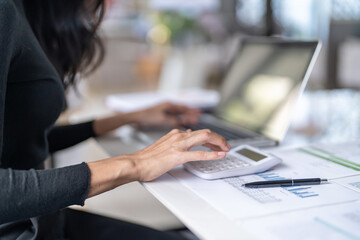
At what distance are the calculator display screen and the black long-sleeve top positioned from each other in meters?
0.32

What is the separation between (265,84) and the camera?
117 centimetres

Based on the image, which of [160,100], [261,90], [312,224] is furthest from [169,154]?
[160,100]

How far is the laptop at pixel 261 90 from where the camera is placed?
1020mm

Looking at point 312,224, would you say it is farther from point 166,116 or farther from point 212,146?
point 166,116

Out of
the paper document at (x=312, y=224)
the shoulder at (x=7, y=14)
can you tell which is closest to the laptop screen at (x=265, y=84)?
the paper document at (x=312, y=224)

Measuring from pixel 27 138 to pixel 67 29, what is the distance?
16.3 inches

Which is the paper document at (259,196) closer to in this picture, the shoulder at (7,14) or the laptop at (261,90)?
the laptop at (261,90)

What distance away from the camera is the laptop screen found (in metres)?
1.03

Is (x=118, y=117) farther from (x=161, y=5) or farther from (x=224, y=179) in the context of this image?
(x=161, y=5)

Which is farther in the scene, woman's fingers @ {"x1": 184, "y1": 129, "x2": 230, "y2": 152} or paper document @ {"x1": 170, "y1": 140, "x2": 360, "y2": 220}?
woman's fingers @ {"x1": 184, "y1": 129, "x2": 230, "y2": 152}

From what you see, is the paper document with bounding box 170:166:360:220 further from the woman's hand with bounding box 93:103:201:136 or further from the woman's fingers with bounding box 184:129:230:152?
the woman's hand with bounding box 93:103:201:136

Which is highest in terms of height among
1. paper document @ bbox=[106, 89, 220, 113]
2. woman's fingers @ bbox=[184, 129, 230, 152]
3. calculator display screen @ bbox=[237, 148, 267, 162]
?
woman's fingers @ bbox=[184, 129, 230, 152]

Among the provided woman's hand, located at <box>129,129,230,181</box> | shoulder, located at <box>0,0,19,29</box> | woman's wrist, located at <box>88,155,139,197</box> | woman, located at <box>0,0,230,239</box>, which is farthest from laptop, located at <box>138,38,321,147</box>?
shoulder, located at <box>0,0,19,29</box>

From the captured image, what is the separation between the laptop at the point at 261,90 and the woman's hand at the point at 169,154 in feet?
0.87
